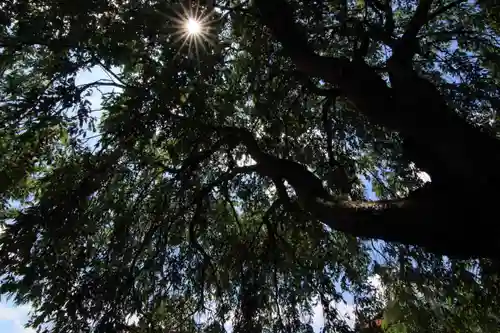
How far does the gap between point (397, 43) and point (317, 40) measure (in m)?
1.82

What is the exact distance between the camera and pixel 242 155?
7508mm

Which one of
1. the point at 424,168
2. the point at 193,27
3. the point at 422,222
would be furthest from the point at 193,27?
the point at 422,222

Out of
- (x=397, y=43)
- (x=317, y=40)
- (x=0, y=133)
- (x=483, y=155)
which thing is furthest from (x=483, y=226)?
(x=0, y=133)

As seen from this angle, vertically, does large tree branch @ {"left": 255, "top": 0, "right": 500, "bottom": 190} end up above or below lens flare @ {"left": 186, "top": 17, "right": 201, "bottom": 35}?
below

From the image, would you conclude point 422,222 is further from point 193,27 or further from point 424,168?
point 193,27

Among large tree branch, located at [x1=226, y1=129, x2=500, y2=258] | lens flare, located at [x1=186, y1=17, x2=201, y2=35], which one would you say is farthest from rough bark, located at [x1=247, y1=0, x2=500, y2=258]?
lens flare, located at [x1=186, y1=17, x2=201, y2=35]

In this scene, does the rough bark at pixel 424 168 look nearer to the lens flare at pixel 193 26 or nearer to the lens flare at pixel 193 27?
the lens flare at pixel 193 27

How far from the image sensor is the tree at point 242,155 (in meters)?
3.92

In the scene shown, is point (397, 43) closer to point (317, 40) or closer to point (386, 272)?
point (317, 40)

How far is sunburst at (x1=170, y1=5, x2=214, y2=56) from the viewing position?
210 inches

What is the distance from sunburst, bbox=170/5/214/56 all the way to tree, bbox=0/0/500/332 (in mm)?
33

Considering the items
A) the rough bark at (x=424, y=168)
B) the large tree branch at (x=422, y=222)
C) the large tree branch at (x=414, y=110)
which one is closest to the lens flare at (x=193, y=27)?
the large tree branch at (x=414, y=110)

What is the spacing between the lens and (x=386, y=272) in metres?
6.49

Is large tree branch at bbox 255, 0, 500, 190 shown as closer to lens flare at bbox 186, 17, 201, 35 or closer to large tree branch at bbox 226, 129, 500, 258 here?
large tree branch at bbox 226, 129, 500, 258
